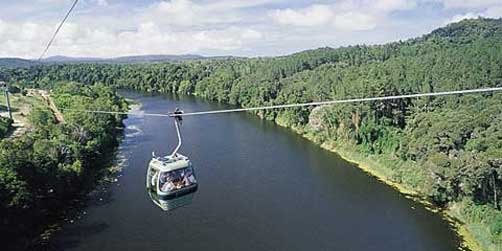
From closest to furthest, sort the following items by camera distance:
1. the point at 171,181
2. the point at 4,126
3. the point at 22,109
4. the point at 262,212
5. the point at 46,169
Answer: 1. the point at 171,181
2. the point at 46,169
3. the point at 262,212
4. the point at 4,126
5. the point at 22,109

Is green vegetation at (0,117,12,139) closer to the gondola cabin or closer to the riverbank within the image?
the riverbank

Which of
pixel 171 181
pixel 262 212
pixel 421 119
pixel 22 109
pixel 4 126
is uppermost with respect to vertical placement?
pixel 171 181

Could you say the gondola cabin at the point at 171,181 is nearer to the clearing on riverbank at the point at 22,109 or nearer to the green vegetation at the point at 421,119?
the green vegetation at the point at 421,119

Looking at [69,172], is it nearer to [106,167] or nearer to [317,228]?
[106,167]

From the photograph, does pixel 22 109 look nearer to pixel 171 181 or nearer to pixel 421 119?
pixel 421 119

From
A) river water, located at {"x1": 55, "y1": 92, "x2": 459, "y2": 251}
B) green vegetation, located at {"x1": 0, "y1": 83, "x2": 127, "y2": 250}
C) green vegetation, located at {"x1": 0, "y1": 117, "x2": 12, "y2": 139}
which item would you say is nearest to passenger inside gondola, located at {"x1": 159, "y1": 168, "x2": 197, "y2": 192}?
river water, located at {"x1": 55, "y1": 92, "x2": 459, "y2": 251}

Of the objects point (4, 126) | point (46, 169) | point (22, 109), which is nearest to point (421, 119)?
point (46, 169)
